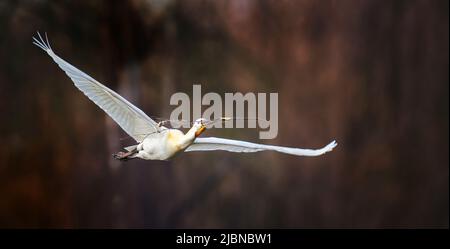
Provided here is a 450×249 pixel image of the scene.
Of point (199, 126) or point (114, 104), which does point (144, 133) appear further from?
point (199, 126)

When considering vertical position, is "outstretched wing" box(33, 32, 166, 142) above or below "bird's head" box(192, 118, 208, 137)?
above

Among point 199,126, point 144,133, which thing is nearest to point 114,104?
point 144,133

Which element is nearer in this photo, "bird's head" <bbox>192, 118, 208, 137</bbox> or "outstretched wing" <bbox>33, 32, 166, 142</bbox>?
"bird's head" <bbox>192, 118, 208, 137</bbox>

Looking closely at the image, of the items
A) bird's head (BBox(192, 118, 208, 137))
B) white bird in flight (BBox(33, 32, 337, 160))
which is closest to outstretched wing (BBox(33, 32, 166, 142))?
white bird in flight (BBox(33, 32, 337, 160))

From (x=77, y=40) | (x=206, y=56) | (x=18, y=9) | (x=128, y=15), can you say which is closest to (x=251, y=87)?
(x=206, y=56)

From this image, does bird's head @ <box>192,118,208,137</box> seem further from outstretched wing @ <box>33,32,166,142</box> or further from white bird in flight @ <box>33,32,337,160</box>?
outstretched wing @ <box>33,32,166,142</box>

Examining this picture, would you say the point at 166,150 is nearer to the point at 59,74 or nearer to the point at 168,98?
the point at 168,98

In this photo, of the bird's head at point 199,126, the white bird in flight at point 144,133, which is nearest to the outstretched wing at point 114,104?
the white bird in flight at point 144,133

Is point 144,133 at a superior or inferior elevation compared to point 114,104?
inferior
